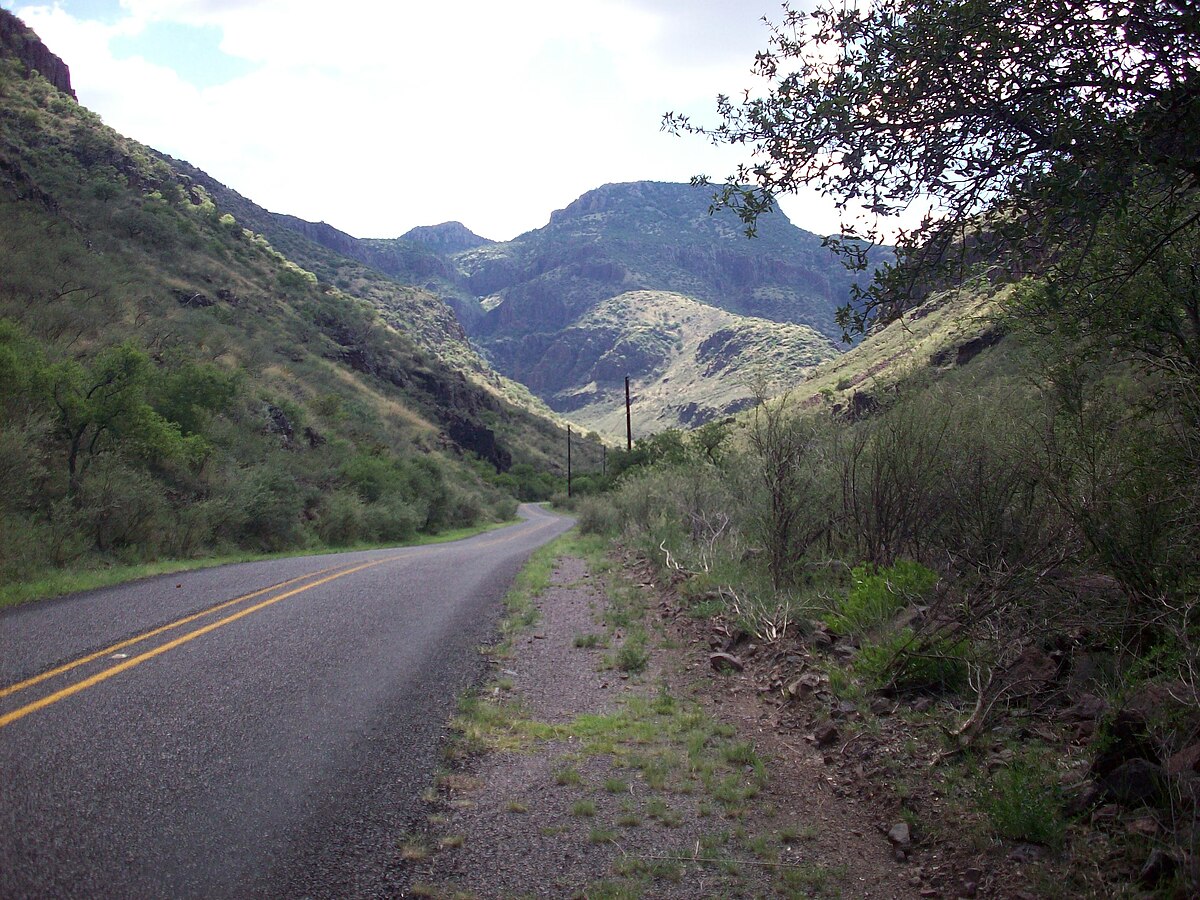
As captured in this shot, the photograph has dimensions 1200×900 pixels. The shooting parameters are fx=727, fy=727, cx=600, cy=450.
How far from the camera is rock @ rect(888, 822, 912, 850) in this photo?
3.96m

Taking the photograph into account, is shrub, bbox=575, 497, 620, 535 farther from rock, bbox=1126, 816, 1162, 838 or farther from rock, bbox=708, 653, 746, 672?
rock, bbox=1126, 816, 1162, 838

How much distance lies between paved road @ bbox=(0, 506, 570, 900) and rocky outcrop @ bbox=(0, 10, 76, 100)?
6467cm

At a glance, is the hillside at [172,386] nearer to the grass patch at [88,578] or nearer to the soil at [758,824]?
the grass patch at [88,578]

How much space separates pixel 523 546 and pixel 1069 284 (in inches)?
884

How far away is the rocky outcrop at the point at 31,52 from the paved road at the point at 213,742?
6467 centimetres

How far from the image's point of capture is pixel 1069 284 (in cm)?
444

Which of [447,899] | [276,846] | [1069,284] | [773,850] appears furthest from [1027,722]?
[276,846]

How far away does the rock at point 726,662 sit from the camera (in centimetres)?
750

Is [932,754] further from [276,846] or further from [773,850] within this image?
[276,846]

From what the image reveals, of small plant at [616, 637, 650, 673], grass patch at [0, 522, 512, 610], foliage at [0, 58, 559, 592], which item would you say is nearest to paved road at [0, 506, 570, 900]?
grass patch at [0, 522, 512, 610]

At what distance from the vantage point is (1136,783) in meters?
3.48

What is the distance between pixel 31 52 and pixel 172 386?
54.8m

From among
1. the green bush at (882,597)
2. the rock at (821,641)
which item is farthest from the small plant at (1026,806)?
the rock at (821,641)

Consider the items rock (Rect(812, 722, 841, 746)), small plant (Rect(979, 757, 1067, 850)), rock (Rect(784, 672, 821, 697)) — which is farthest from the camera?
rock (Rect(784, 672, 821, 697))
